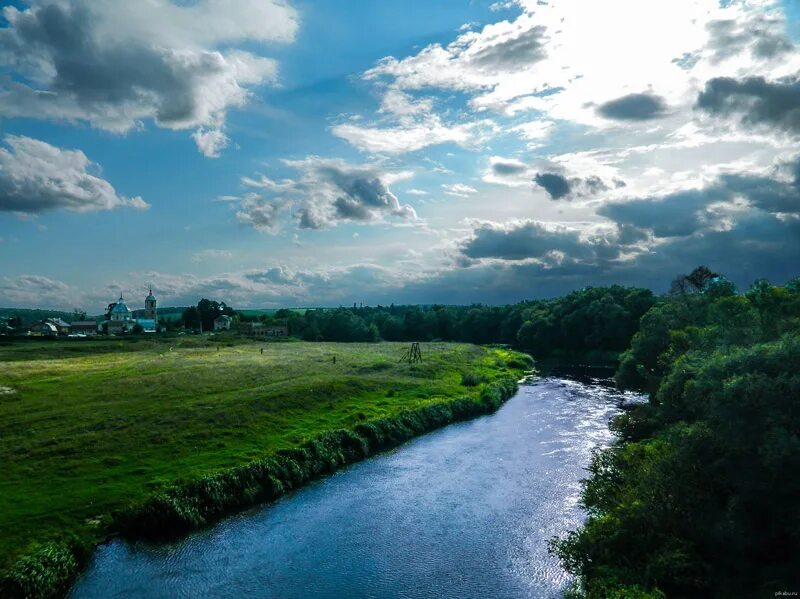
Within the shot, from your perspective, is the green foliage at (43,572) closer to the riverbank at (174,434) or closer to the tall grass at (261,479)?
the riverbank at (174,434)

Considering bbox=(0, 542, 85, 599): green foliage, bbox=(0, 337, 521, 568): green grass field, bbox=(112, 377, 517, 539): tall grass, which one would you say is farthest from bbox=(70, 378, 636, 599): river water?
bbox=(0, 337, 521, 568): green grass field

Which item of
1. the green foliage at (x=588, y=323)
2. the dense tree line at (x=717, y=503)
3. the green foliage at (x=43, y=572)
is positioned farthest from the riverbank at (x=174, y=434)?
the green foliage at (x=588, y=323)

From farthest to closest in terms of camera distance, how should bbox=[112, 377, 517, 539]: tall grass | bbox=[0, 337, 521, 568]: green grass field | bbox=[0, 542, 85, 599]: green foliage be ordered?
bbox=[0, 337, 521, 568]: green grass field, bbox=[112, 377, 517, 539]: tall grass, bbox=[0, 542, 85, 599]: green foliage

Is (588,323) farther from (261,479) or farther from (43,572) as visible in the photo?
(43,572)

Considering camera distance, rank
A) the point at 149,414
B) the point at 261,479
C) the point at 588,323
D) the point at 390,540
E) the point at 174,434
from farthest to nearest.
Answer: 1. the point at 588,323
2. the point at 149,414
3. the point at 174,434
4. the point at 261,479
5. the point at 390,540

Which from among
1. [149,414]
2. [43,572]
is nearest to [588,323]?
[149,414]

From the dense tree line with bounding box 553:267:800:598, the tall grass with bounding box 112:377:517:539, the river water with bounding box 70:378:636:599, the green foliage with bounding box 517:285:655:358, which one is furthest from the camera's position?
the green foliage with bounding box 517:285:655:358

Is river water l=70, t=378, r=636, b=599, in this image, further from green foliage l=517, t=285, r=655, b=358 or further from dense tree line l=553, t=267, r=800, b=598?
green foliage l=517, t=285, r=655, b=358
